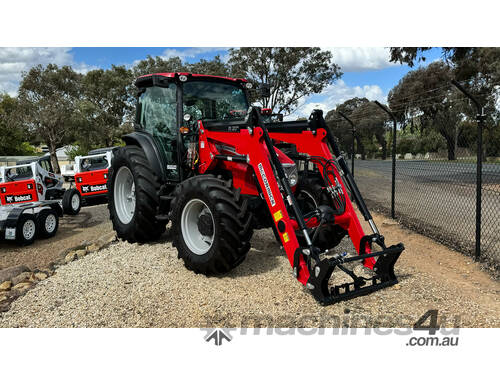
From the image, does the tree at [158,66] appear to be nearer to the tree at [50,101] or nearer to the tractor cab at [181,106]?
the tree at [50,101]

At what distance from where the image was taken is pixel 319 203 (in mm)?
5262

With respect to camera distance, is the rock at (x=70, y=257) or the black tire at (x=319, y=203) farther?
the rock at (x=70, y=257)

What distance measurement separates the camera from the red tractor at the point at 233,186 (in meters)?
4.19

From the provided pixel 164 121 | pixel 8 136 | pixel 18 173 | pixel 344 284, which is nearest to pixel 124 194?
pixel 164 121

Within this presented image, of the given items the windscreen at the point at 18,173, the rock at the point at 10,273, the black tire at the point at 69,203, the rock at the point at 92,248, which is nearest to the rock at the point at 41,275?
the rock at the point at 10,273

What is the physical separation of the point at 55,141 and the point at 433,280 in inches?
1288

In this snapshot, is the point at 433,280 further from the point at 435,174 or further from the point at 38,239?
the point at 38,239

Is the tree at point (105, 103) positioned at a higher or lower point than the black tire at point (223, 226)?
higher

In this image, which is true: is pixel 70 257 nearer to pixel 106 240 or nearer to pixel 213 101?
pixel 106 240

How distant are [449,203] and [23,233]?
977cm

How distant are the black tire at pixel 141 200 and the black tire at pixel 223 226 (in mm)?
1351

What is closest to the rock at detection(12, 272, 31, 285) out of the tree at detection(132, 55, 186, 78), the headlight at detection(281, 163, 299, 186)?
the headlight at detection(281, 163, 299, 186)

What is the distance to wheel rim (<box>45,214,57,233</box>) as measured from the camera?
897 cm

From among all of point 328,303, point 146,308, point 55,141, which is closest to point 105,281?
point 146,308
